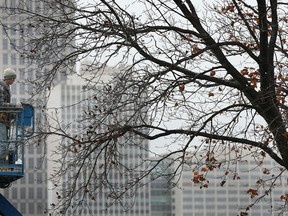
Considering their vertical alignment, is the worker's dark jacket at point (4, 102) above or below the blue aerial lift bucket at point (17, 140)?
above

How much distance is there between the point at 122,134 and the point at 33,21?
2449mm

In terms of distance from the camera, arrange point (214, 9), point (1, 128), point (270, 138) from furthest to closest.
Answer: point (214, 9)
point (1, 128)
point (270, 138)

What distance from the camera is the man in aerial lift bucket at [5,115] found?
1512cm

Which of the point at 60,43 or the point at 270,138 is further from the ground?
the point at 60,43

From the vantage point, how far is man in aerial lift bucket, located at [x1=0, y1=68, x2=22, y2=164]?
1512cm

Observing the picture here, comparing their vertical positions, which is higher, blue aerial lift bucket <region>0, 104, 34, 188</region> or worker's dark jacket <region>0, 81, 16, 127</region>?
worker's dark jacket <region>0, 81, 16, 127</region>

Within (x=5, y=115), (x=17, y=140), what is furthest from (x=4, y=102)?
(x=17, y=140)

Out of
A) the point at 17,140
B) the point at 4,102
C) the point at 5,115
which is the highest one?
the point at 4,102

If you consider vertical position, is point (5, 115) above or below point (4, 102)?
below

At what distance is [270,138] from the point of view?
14.3 m

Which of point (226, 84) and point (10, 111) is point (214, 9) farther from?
point (10, 111)

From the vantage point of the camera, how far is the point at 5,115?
50.1 ft

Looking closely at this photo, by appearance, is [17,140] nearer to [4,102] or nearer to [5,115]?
[5,115]

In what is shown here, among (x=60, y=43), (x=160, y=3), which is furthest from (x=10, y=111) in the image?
(x=160, y=3)
